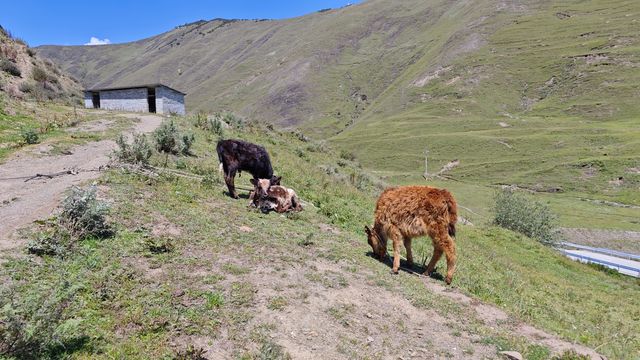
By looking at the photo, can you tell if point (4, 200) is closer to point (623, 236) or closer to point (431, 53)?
point (623, 236)

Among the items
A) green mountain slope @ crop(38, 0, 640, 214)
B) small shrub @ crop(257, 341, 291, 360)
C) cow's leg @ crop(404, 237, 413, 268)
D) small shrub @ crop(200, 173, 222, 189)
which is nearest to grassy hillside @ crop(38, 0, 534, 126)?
green mountain slope @ crop(38, 0, 640, 214)

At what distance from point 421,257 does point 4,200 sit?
34.9 feet

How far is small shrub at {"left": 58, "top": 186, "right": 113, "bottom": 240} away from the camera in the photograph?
777 cm

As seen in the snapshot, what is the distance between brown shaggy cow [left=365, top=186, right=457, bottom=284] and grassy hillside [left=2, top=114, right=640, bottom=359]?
798 millimetres

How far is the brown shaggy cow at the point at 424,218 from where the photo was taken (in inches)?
368

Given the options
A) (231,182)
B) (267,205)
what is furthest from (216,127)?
(267,205)

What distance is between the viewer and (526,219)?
109 feet

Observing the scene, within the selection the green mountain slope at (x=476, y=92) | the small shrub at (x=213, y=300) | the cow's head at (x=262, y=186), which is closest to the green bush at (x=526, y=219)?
the green mountain slope at (x=476, y=92)

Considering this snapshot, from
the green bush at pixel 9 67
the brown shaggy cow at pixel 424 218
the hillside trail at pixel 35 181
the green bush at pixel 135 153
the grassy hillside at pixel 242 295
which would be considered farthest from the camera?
the green bush at pixel 9 67

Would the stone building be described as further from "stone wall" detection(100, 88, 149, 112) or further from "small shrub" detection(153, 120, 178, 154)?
"small shrub" detection(153, 120, 178, 154)

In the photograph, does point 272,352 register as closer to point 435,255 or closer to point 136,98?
point 435,255

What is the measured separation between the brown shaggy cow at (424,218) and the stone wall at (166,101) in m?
32.5

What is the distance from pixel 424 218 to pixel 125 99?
38288 mm

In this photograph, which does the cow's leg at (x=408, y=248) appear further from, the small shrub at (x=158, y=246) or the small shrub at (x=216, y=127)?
the small shrub at (x=216, y=127)
